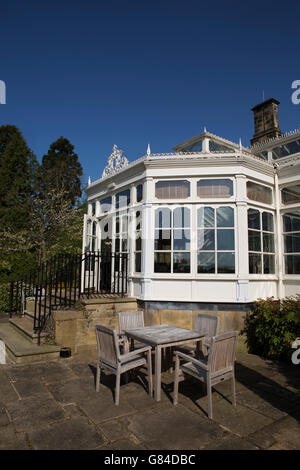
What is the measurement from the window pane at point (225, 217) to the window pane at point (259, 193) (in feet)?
2.21

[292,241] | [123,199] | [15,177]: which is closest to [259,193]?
[292,241]

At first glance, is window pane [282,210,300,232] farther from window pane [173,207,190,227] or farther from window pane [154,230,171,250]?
window pane [154,230,171,250]

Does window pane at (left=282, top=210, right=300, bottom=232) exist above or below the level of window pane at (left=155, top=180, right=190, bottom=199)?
below

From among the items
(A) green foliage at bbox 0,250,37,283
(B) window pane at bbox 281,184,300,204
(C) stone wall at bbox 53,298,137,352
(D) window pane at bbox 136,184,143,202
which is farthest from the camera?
(A) green foliage at bbox 0,250,37,283

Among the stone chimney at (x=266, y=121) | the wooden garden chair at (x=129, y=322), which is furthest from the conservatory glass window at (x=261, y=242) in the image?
the stone chimney at (x=266, y=121)

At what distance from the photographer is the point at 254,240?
21.9 feet

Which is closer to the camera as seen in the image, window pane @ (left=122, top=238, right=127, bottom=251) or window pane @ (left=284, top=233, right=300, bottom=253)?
window pane @ (left=284, top=233, right=300, bottom=253)

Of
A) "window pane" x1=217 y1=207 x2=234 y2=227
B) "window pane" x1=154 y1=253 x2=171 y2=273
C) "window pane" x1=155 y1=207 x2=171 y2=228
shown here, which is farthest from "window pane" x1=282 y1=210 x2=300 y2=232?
"window pane" x1=154 y1=253 x2=171 y2=273

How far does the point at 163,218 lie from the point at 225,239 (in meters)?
1.48

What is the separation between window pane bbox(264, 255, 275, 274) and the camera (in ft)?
22.4

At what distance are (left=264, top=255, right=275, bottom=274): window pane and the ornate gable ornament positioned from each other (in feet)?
14.2

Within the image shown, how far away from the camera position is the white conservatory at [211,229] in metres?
6.32

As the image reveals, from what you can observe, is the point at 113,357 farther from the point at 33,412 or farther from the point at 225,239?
the point at 225,239
